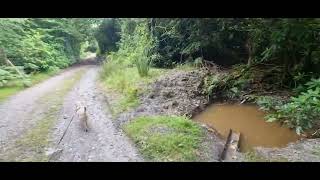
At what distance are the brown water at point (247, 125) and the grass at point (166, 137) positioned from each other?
1.04m

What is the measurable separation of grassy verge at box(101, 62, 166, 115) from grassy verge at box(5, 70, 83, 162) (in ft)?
5.70

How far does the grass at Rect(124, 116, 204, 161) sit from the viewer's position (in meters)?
6.26

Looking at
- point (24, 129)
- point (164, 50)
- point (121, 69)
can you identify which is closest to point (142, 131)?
point (24, 129)

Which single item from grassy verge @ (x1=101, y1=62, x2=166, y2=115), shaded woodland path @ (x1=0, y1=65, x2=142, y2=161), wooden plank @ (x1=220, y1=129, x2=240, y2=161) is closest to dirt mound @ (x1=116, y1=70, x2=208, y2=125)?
grassy verge @ (x1=101, y1=62, x2=166, y2=115)

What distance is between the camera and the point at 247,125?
882cm

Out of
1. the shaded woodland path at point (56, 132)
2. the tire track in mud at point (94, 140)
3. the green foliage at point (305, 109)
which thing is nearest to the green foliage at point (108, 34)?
the shaded woodland path at point (56, 132)

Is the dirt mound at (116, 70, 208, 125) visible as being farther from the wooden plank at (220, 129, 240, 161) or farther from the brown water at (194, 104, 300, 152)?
the wooden plank at (220, 129, 240, 161)

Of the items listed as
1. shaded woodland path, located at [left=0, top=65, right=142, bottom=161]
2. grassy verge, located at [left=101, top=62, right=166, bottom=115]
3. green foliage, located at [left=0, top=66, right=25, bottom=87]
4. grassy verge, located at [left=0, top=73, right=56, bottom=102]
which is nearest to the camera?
shaded woodland path, located at [left=0, top=65, right=142, bottom=161]

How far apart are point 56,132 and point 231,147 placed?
12.4 feet

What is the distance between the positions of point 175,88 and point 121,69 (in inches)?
189

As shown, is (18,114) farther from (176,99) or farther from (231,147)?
(231,147)
